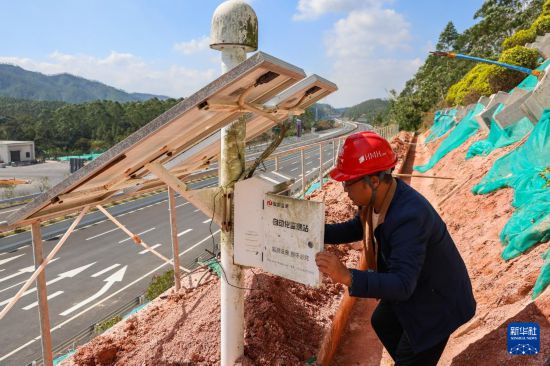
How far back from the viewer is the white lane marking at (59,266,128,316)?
11977 millimetres

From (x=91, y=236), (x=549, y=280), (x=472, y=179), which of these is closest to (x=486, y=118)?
(x=472, y=179)

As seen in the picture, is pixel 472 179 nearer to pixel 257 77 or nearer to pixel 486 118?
pixel 486 118

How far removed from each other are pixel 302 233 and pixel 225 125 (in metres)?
0.89

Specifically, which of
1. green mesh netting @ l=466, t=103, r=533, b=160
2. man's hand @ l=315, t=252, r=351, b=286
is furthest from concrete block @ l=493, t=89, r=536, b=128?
man's hand @ l=315, t=252, r=351, b=286

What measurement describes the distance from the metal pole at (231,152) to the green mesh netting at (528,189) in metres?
2.44

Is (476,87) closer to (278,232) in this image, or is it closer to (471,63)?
(278,232)

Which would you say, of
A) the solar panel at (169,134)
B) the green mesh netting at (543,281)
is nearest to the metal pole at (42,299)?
the solar panel at (169,134)

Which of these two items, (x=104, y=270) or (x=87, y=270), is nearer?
(x=104, y=270)

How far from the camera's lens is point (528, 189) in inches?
212

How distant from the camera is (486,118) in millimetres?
13055

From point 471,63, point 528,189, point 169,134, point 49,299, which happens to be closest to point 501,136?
point 528,189

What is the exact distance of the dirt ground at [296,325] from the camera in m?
3.04

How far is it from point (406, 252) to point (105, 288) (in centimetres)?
1339

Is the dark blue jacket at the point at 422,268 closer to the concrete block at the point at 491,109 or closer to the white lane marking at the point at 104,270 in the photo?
the concrete block at the point at 491,109
